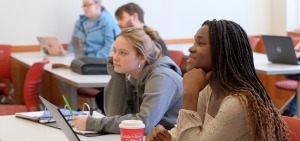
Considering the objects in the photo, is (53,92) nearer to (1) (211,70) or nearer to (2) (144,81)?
(2) (144,81)

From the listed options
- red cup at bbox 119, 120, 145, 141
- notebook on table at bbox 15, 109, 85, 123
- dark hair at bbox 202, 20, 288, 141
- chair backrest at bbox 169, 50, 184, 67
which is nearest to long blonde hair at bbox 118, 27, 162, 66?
notebook on table at bbox 15, 109, 85, 123

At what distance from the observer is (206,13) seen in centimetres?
723

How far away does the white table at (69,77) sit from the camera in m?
4.34

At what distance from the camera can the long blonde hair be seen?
294 centimetres

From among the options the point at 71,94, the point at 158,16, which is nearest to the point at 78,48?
the point at 71,94

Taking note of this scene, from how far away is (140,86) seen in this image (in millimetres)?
2967

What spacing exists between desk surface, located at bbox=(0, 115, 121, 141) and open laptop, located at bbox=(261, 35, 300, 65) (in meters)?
2.45

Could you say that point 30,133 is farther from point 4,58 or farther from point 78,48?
point 4,58

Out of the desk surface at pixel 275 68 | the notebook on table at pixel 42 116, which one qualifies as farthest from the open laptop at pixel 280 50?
the notebook on table at pixel 42 116

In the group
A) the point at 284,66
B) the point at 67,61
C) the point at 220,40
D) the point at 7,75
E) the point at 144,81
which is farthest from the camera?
the point at 7,75

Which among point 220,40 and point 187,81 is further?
point 187,81

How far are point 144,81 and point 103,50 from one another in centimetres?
305

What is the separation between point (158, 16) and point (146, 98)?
4334mm

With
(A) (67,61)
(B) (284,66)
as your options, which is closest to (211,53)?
(B) (284,66)
